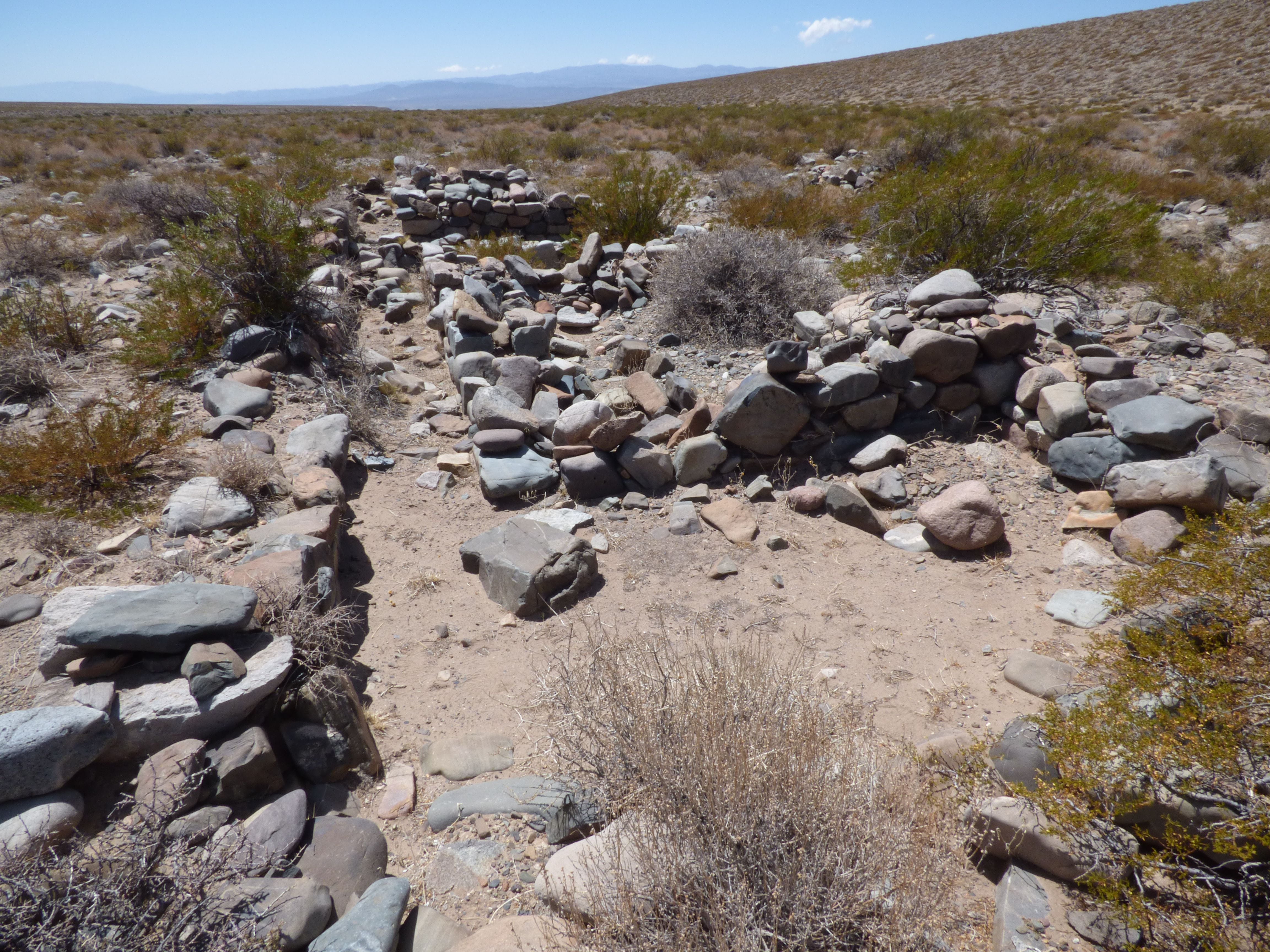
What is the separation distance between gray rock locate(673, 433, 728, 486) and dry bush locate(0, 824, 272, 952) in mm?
3530

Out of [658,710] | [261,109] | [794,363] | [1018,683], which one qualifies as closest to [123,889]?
[658,710]

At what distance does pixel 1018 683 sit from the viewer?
3.18m

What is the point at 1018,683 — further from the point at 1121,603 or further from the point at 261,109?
the point at 261,109

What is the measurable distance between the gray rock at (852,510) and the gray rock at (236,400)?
14.9ft

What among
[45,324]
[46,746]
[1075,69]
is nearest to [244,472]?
[46,746]

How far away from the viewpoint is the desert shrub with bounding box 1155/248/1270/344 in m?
5.30

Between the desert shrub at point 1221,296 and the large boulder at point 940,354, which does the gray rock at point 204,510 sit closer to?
the large boulder at point 940,354

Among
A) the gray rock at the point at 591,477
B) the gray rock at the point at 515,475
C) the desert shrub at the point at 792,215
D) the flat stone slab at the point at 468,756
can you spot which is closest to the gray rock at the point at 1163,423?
the gray rock at the point at 591,477

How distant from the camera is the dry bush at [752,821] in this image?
1891mm

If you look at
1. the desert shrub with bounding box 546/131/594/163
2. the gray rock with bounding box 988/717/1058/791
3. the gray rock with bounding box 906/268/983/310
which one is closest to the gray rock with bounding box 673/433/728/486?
the gray rock with bounding box 906/268/983/310

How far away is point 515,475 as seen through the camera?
4988 millimetres

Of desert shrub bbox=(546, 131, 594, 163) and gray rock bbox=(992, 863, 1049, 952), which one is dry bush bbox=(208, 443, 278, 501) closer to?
gray rock bbox=(992, 863, 1049, 952)

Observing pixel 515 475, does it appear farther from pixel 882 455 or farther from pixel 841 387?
pixel 882 455

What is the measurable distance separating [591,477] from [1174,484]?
3597 millimetres
